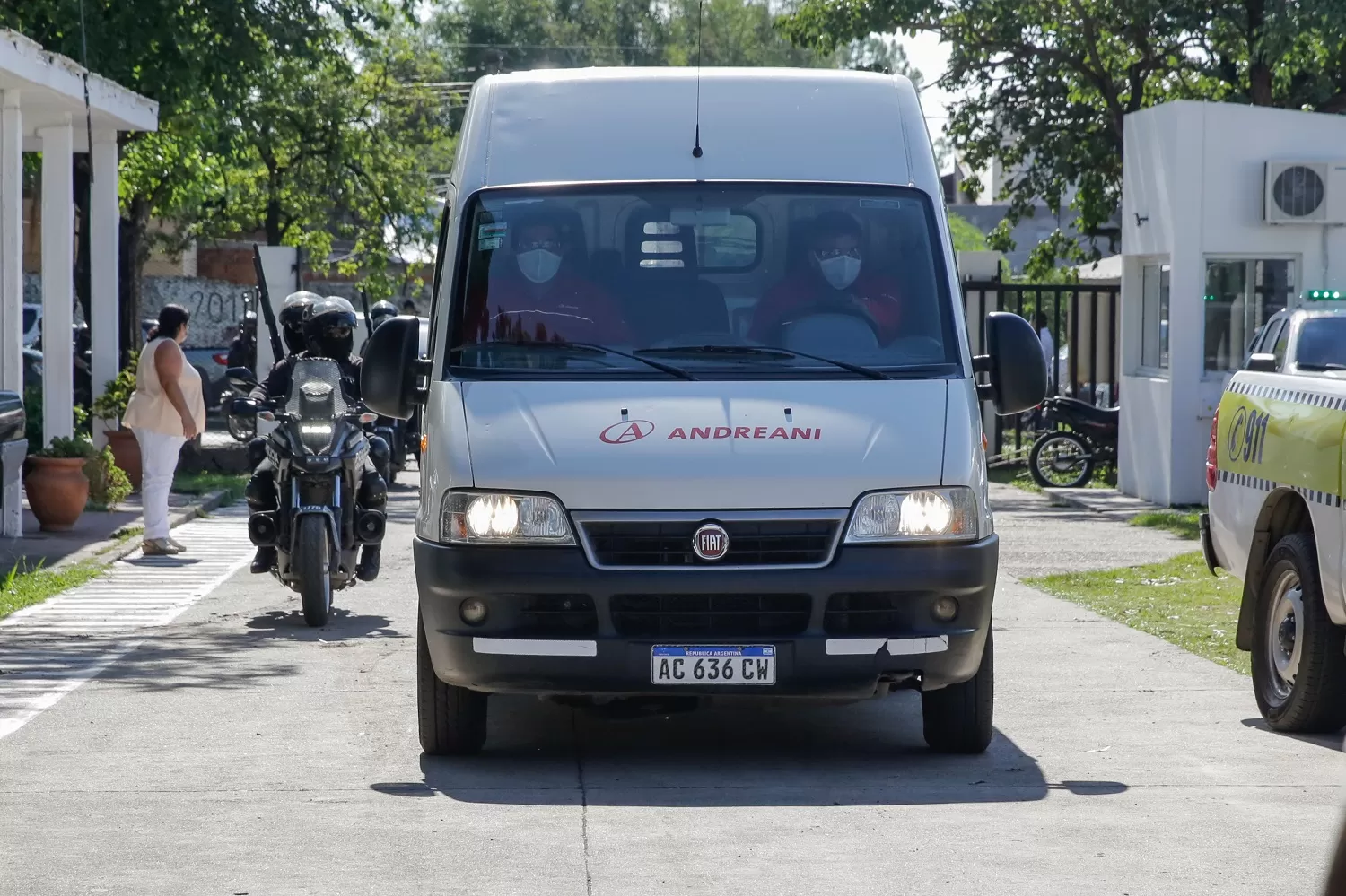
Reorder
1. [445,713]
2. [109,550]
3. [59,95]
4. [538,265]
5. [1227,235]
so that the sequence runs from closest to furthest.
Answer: [445,713]
[538,265]
[109,550]
[59,95]
[1227,235]

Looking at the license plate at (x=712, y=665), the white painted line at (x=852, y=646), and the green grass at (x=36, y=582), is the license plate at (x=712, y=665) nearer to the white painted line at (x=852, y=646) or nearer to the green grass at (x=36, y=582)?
the white painted line at (x=852, y=646)

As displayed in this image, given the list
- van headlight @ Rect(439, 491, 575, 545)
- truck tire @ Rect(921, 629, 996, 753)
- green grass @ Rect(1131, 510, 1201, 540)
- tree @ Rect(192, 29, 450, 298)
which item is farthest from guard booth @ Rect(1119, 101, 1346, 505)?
tree @ Rect(192, 29, 450, 298)

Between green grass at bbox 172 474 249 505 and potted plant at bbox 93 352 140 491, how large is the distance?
84cm

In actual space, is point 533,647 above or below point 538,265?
below

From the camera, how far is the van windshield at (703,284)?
7.69m

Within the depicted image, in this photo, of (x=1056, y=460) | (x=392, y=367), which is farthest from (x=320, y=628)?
(x=1056, y=460)

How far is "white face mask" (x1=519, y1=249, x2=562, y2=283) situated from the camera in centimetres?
791

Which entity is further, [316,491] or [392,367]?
[316,491]

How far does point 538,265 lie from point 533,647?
164 cm

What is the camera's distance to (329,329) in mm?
11875

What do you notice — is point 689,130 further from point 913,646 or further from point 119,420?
point 119,420

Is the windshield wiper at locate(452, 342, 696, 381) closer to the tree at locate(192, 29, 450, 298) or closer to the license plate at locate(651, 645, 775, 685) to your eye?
the license plate at locate(651, 645, 775, 685)

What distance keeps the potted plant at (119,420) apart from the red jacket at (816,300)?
41.3 ft

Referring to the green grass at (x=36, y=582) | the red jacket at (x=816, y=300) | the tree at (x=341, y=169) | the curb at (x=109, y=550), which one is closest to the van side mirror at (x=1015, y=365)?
the red jacket at (x=816, y=300)
